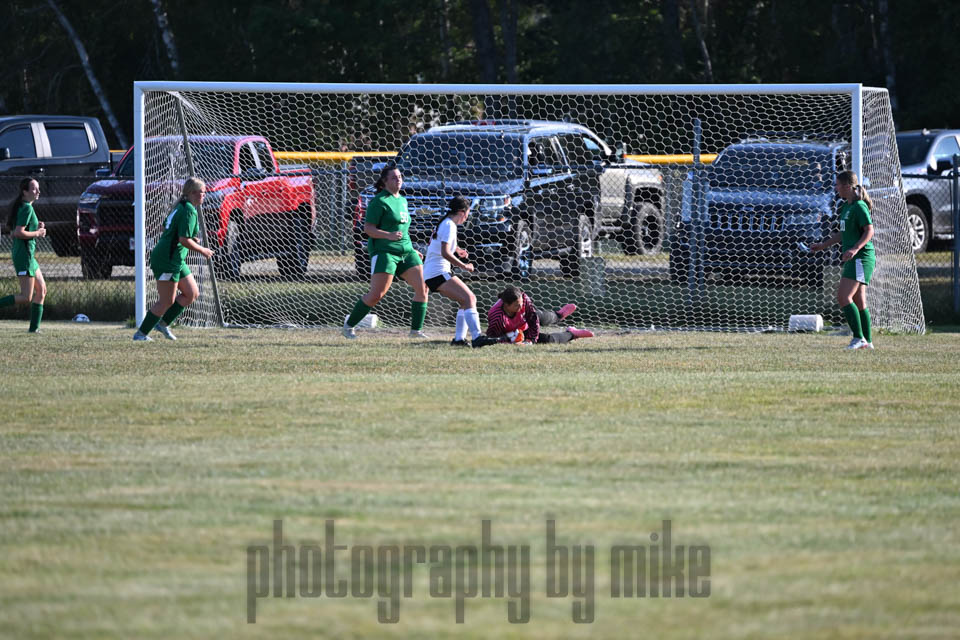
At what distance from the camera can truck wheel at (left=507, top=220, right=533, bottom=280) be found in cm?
1728

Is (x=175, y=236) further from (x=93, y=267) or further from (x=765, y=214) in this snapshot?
(x=765, y=214)

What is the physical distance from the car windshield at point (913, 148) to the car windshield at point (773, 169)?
5988mm

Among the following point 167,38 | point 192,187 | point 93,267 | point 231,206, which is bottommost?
point 93,267

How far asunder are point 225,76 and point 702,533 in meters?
36.9

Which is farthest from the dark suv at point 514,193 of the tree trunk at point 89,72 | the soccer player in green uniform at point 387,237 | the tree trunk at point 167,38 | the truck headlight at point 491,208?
the tree trunk at point 89,72

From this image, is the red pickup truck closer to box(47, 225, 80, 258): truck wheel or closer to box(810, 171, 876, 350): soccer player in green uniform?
box(47, 225, 80, 258): truck wheel

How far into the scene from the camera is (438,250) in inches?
542

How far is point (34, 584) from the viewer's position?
5410mm

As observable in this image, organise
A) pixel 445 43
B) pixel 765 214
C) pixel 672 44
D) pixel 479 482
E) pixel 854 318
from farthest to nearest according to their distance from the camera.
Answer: pixel 445 43 → pixel 672 44 → pixel 765 214 → pixel 854 318 → pixel 479 482

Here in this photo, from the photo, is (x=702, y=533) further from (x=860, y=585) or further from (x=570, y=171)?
(x=570, y=171)

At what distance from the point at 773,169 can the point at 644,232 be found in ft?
6.33

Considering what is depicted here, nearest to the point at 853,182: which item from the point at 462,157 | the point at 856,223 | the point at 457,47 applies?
the point at 856,223

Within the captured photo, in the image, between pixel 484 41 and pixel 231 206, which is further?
pixel 484 41

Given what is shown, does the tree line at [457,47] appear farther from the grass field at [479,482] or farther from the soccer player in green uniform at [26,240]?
the grass field at [479,482]
